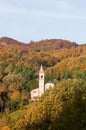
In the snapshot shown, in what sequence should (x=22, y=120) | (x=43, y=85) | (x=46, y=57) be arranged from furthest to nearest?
(x=46, y=57)
(x=43, y=85)
(x=22, y=120)

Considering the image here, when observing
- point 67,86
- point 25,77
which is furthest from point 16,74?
point 67,86

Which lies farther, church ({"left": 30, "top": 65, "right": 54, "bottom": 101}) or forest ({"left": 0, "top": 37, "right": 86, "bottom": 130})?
church ({"left": 30, "top": 65, "right": 54, "bottom": 101})

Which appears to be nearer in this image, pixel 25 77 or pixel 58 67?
pixel 25 77

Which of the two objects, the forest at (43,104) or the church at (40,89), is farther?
the church at (40,89)

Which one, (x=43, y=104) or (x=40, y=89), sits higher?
(x=43, y=104)

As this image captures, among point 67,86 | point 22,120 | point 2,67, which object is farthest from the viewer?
point 2,67

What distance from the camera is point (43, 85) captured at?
319 ft

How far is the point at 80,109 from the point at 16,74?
65.8 meters

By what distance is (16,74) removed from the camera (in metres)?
117

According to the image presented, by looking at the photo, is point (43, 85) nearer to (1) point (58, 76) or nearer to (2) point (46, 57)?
(1) point (58, 76)

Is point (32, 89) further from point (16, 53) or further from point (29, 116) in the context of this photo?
point (16, 53)

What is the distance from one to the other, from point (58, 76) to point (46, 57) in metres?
48.7

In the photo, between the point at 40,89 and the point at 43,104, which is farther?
the point at 40,89

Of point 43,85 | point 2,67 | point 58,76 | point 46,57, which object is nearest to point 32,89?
point 43,85
